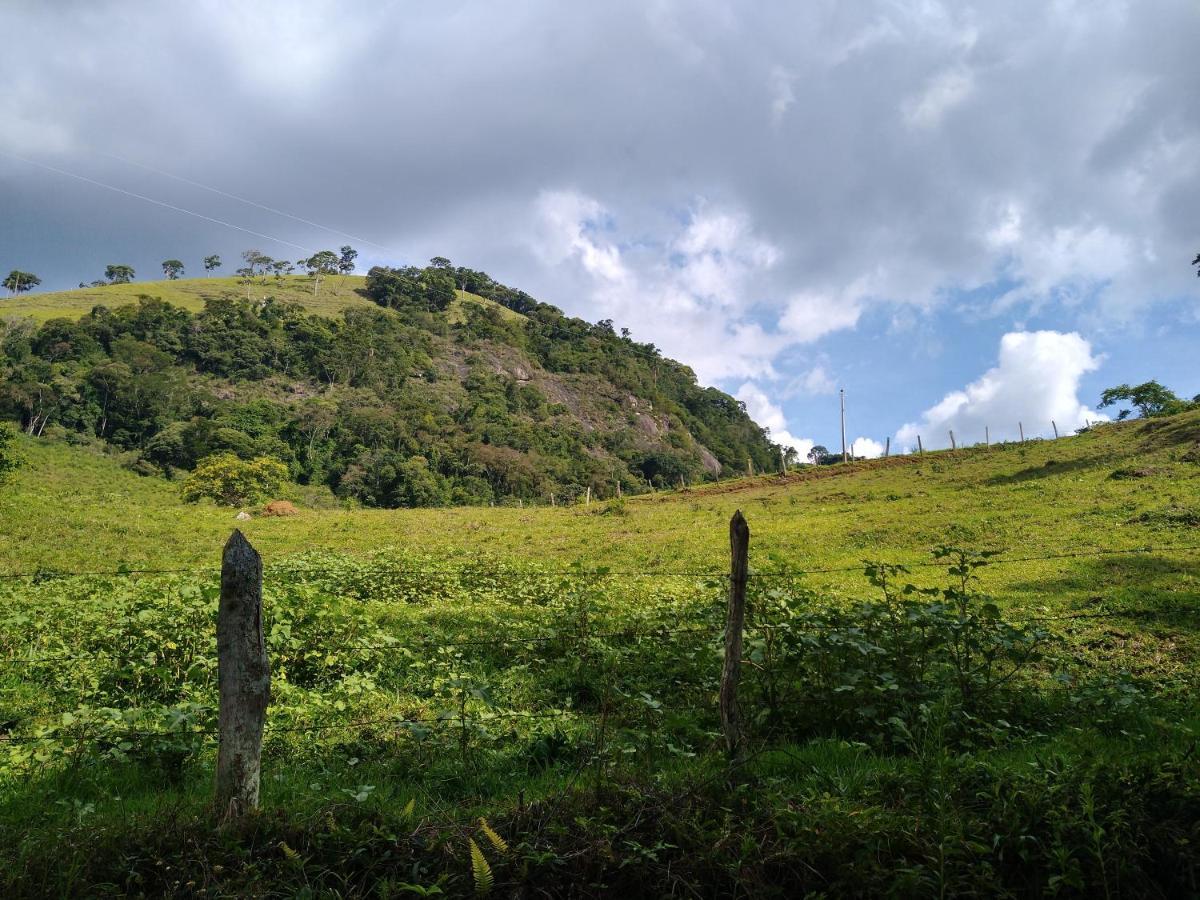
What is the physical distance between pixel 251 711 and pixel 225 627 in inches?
21.4

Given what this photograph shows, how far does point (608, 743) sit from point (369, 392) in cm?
10469

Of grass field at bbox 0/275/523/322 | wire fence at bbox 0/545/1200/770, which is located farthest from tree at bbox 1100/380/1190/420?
grass field at bbox 0/275/523/322

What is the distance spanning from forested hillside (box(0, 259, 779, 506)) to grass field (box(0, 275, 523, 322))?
2.68 ft

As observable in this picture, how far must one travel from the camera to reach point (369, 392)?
10331 centimetres

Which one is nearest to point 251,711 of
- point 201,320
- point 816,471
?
point 816,471

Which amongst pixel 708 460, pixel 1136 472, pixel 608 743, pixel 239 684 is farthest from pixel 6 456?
pixel 708 460

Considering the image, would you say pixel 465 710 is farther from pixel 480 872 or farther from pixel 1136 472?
pixel 1136 472

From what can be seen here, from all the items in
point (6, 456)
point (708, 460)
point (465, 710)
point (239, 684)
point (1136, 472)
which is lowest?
point (465, 710)

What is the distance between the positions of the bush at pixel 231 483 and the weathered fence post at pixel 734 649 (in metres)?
49.1

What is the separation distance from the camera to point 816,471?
159ft

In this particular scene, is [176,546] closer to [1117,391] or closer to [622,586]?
[622,586]

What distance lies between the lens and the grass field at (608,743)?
365 cm

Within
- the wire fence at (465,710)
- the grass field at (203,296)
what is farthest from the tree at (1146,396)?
the grass field at (203,296)

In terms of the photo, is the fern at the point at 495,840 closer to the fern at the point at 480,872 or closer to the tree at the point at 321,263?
the fern at the point at 480,872
